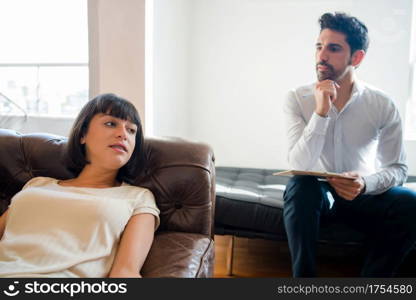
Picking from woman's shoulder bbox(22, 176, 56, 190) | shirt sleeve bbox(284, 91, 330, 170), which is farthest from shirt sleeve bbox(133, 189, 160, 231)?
shirt sleeve bbox(284, 91, 330, 170)

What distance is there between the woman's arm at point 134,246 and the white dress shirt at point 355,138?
724mm

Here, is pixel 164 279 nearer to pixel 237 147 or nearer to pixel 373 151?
pixel 373 151

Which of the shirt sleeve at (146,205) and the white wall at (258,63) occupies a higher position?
the white wall at (258,63)

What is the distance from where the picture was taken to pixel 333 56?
1323 mm

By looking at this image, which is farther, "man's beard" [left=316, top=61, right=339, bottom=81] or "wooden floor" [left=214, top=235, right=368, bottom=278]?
"wooden floor" [left=214, top=235, right=368, bottom=278]

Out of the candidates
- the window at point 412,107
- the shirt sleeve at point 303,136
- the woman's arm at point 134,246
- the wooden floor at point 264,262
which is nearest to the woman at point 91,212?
the woman's arm at point 134,246

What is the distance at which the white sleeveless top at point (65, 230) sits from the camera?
76 centimetres

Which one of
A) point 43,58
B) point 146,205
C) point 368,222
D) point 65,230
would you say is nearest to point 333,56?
point 368,222

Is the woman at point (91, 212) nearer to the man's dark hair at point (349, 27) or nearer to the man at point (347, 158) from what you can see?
the man at point (347, 158)

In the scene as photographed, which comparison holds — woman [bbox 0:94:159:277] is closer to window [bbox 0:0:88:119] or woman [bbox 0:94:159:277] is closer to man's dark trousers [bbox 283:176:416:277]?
man's dark trousers [bbox 283:176:416:277]

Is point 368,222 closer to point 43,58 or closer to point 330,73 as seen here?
point 330,73

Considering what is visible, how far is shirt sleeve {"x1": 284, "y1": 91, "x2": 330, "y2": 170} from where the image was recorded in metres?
1.24

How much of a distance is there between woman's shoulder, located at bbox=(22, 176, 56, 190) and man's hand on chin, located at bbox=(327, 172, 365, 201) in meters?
0.99

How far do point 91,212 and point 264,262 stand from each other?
1123 millimetres
